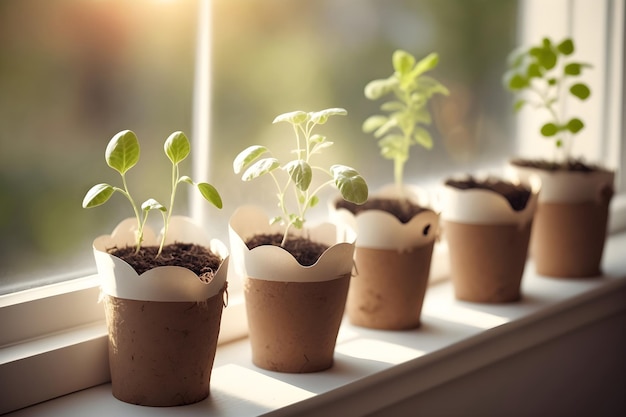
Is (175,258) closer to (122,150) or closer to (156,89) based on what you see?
(122,150)

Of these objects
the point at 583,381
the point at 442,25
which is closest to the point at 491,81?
the point at 442,25

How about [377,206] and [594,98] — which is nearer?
[377,206]

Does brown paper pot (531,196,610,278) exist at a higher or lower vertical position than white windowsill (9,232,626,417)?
higher

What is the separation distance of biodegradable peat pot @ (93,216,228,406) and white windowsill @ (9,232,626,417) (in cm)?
3

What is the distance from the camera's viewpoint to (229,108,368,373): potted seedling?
3.95ft

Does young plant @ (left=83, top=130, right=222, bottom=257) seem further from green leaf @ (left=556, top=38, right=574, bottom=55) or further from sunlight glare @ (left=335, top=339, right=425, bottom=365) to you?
green leaf @ (left=556, top=38, right=574, bottom=55)

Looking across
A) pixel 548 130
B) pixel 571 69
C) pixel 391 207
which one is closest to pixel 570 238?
pixel 548 130

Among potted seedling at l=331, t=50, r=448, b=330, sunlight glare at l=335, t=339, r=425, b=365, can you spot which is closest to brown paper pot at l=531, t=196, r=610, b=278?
potted seedling at l=331, t=50, r=448, b=330

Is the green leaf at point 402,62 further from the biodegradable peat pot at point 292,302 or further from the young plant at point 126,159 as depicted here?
Answer: the young plant at point 126,159

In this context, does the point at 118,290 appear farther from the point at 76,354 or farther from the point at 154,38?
the point at 154,38

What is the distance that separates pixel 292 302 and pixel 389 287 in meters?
0.29

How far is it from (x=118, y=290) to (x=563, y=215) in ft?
3.53

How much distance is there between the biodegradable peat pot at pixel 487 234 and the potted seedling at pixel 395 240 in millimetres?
111

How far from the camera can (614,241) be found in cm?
226
